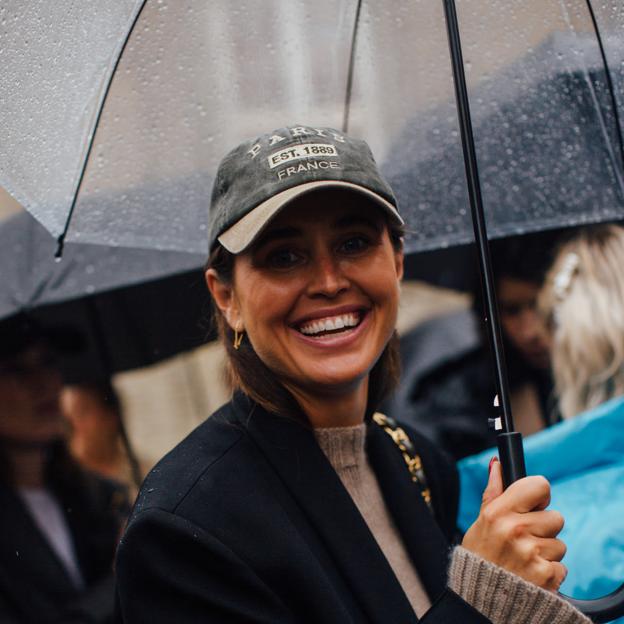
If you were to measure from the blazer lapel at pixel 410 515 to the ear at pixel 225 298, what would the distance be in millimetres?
470

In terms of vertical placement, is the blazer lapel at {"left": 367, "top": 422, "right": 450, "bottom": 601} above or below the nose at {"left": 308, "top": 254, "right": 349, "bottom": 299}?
below

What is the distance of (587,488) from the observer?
244 centimetres

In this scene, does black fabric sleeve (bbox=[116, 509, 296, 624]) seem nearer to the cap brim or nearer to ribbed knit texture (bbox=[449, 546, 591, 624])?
ribbed knit texture (bbox=[449, 546, 591, 624])

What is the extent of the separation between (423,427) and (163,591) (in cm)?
303

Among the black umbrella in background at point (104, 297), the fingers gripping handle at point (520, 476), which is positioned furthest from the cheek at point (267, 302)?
the black umbrella in background at point (104, 297)

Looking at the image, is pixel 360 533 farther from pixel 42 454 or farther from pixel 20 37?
pixel 42 454

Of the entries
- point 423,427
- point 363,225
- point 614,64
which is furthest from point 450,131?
point 423,427

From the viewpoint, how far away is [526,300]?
13.5ft

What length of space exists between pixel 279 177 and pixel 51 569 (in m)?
2.19

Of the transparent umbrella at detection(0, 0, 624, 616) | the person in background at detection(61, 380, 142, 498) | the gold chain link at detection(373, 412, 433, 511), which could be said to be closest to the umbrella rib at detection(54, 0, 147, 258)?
the transparent umbrella at detection(0, 0, 624, 616)

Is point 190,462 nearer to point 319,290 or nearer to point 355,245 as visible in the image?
point 319,290

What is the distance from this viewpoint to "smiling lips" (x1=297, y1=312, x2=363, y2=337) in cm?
187

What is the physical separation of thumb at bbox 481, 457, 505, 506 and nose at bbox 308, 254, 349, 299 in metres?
0.46

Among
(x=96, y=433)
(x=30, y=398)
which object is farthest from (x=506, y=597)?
(x=96, y=433)
